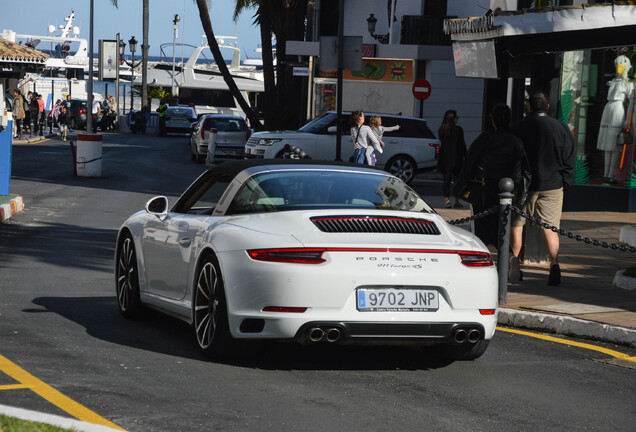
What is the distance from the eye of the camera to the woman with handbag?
445 inches

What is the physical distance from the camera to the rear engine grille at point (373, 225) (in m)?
6.97

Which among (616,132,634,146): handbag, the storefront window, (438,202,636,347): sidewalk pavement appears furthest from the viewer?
(616,132,634,146): handbag

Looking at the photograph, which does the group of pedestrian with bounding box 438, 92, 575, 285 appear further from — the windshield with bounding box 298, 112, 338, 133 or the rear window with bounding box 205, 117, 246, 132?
the rear window with bounding box 205, 117, 246, 132

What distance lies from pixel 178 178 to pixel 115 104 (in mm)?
38053

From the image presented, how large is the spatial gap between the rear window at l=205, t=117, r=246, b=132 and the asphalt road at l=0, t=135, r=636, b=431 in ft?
81.5

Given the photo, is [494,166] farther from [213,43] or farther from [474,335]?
[213,43]

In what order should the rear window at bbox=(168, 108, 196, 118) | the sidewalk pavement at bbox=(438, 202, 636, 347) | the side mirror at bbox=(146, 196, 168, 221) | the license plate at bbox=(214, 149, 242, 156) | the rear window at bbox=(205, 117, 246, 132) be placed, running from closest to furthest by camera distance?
the side mirror at bbox=(146, 196, 168, 221) → the sidewalk pavement at bbox=(438, 202, 636, 347) → the license plate at bbox=(214, 149, 242, 156) → the rear window at bbox=(205, 117, 246, 132) → the rear window at bbox=(168, 108, 196, 118)

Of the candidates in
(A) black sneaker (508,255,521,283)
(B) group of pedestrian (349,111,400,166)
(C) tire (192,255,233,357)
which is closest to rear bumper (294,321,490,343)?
(C) tire (192,255,233,357)

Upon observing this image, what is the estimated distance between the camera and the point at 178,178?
95.6 feet

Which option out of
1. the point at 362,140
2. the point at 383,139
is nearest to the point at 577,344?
the point at 362,140

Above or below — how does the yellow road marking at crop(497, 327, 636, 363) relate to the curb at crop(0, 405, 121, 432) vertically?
below

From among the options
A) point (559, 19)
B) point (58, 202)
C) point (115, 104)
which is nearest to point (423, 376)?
point (559, 19)

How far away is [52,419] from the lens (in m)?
5.36

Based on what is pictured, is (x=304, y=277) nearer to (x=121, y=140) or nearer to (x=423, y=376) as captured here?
(x=423, y=376)
